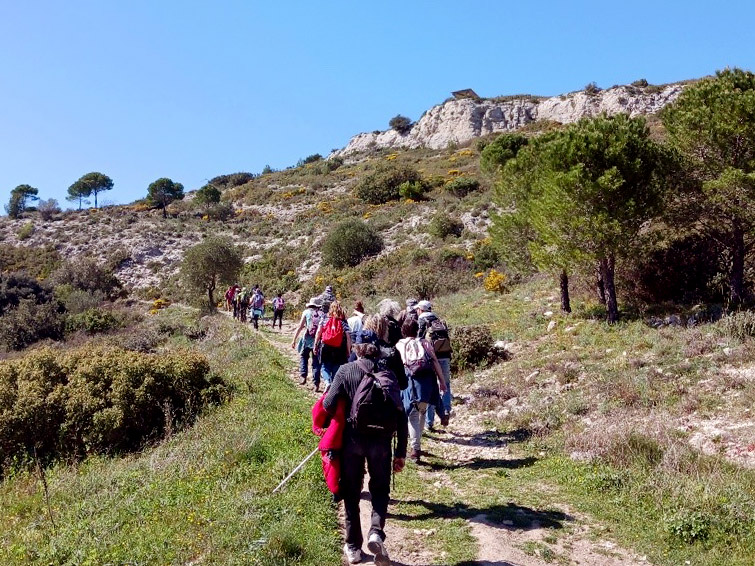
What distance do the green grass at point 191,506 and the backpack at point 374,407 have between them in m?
1.19

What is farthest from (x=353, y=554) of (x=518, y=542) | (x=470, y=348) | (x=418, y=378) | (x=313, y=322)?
(x=470, y=348)

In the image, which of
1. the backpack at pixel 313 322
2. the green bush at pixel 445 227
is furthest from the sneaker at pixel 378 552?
the green bush at pixel 445 227

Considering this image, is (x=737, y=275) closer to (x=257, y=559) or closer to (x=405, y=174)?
(x=257, y=559)

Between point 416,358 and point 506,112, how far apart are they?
70691 millimetres

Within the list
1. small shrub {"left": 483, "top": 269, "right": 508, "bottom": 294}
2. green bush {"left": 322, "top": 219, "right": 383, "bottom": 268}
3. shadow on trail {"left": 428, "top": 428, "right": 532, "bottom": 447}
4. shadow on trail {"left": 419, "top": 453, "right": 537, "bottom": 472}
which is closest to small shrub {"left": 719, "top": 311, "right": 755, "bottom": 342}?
shadow on trail {"left": 428, "top": 428, "right": 532, "bottom": 447}

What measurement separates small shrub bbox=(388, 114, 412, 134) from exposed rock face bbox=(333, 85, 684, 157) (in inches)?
43.9

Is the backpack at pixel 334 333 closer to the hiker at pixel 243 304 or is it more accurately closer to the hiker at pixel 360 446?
the hiker at pixel 360 446

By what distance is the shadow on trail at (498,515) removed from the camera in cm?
543

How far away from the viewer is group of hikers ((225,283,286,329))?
71.8 ft

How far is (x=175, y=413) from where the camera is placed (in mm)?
10672

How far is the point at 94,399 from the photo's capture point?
10.3 m

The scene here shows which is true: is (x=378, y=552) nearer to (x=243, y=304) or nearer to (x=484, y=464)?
(x=484, y=464)

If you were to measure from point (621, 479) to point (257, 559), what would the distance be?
421 centimetres

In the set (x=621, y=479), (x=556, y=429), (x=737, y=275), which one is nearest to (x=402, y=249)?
(x=737, y=275)
